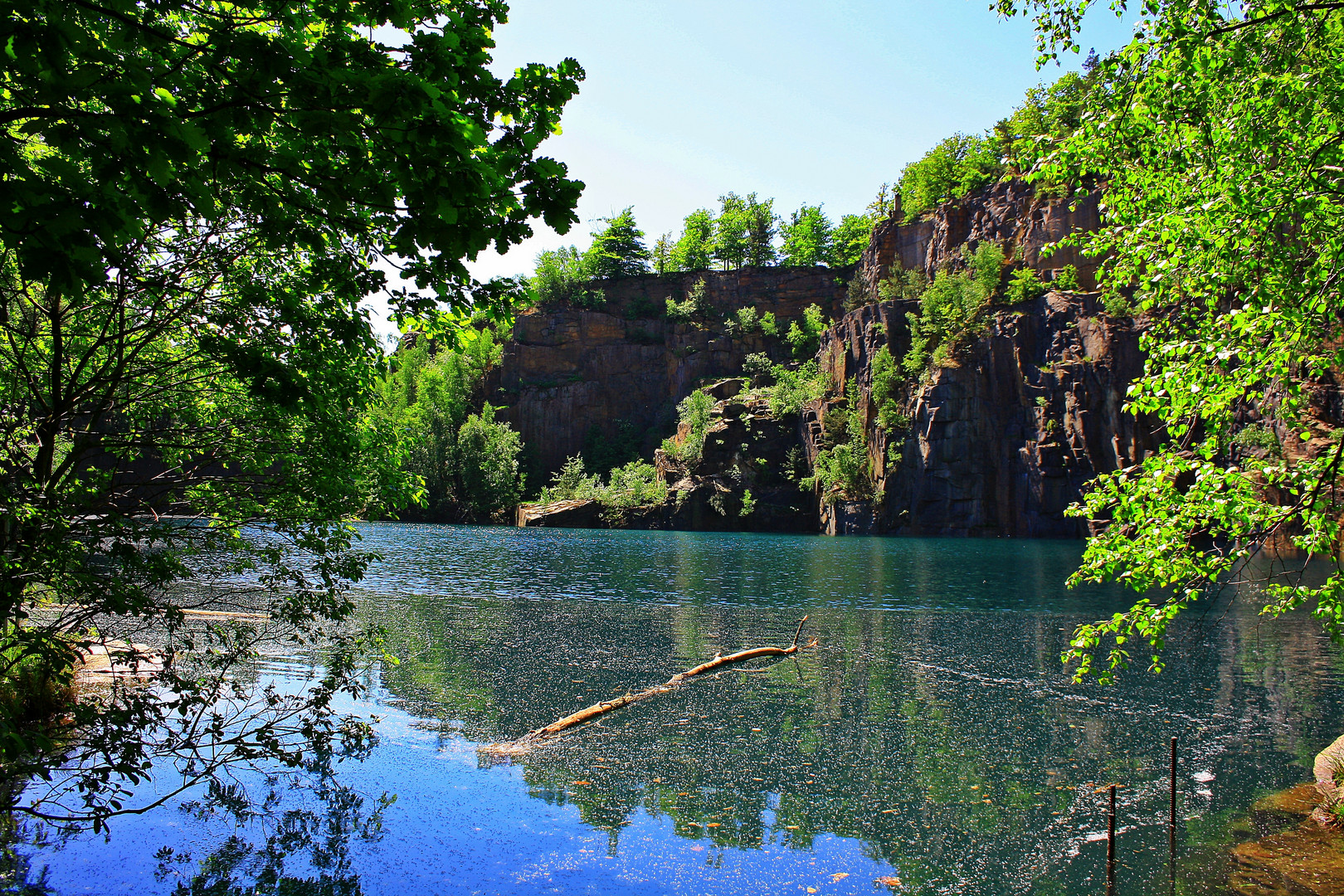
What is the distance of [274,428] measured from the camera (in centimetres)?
847

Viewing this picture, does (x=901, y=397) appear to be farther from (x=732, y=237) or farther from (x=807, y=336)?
(x=732, y=237)

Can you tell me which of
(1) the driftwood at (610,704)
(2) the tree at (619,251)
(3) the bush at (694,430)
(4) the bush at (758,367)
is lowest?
(1) the driftwood at (610,704)

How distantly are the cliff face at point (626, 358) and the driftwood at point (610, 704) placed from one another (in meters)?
87.2

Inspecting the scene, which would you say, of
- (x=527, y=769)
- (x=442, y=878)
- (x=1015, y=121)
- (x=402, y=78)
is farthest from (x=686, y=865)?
(x=1015, y=121)

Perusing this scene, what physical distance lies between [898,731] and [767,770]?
3.30m

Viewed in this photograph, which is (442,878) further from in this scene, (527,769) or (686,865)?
(527,769)

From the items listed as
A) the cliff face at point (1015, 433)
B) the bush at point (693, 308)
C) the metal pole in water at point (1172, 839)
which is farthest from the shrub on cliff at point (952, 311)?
the metal pole in water at point (1172, 839)

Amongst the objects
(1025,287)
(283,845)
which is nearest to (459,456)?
(1025,287)

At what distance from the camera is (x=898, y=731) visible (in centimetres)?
1354

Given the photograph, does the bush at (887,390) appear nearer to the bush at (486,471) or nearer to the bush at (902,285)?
the bush at (902,285)

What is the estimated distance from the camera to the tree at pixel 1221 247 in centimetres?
697

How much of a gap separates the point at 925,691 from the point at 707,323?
97945 mm

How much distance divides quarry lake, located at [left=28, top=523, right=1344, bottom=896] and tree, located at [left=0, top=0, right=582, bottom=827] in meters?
1.21

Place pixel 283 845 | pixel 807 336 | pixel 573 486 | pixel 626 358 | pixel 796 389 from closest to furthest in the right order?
pixel 283 845
pixel 796 389
pixel 573 486
pixel 807 336
pixel 626 358
